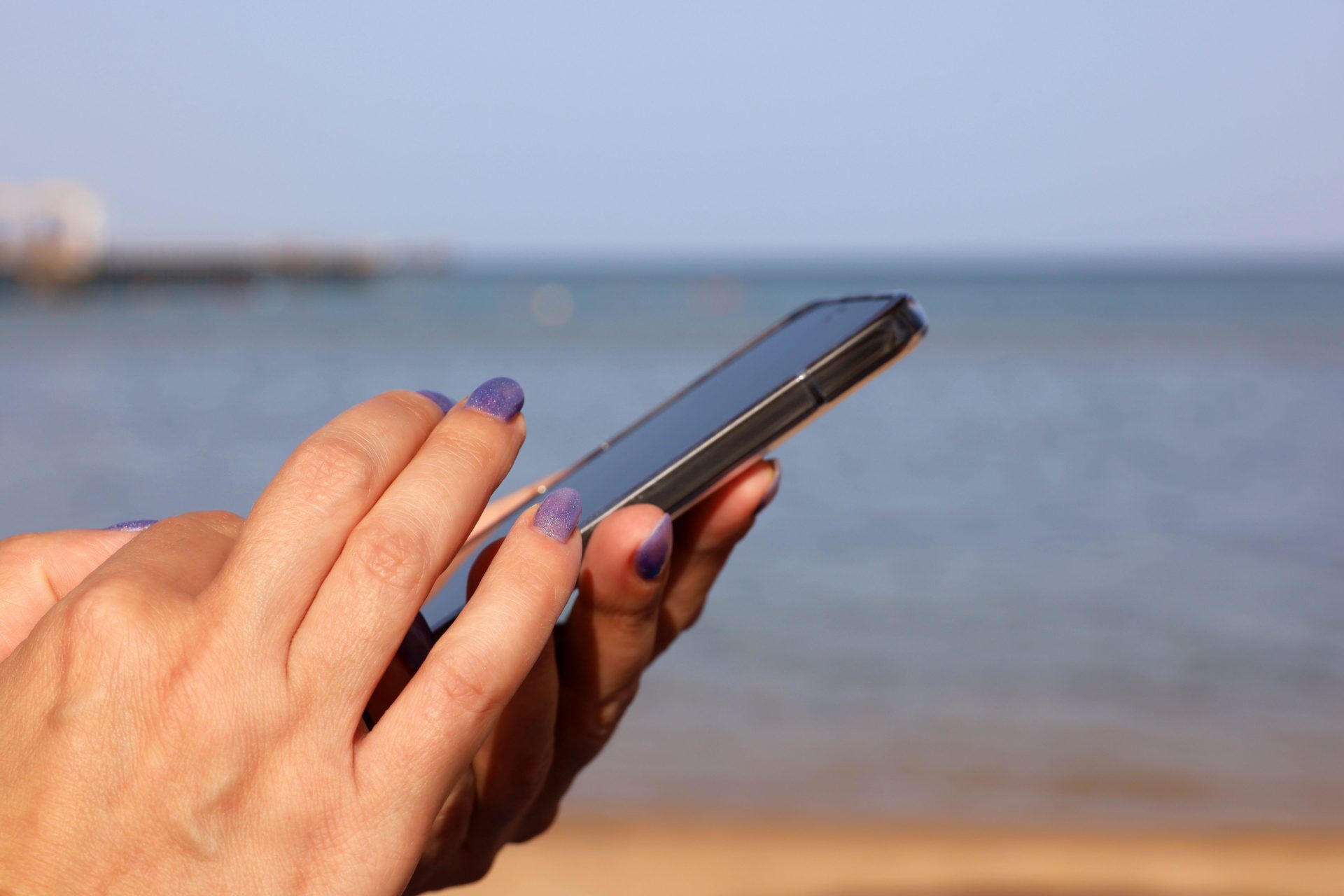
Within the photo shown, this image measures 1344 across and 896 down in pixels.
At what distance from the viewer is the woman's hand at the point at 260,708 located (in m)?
0.64

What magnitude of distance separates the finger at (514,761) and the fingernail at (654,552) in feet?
0.48

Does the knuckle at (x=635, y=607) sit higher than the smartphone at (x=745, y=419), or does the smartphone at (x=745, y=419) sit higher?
the smartphone at (x=745, y=419)

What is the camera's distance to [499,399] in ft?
2.70

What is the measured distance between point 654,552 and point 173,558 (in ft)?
1.79

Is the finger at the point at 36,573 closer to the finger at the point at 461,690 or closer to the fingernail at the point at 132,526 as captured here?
the fingernail at the point at 132,526

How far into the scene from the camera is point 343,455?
709 millimetres

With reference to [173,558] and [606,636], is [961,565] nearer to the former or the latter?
[606,636]

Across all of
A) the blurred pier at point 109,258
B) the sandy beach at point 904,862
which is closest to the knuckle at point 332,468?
the sandy beach at point 904,862

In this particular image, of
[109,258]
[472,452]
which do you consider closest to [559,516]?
[472,452]

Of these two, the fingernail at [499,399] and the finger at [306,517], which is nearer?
the finger at [306,517]

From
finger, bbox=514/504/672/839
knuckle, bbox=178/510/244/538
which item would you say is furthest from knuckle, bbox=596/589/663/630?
knuckle, bbox=178/510/244/538

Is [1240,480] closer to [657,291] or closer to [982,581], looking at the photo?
[982,581]

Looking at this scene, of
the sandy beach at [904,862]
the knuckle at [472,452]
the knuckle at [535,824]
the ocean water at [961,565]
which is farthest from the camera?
the ocean water at [961,565]

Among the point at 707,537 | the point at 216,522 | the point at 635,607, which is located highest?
the point at 707,537
